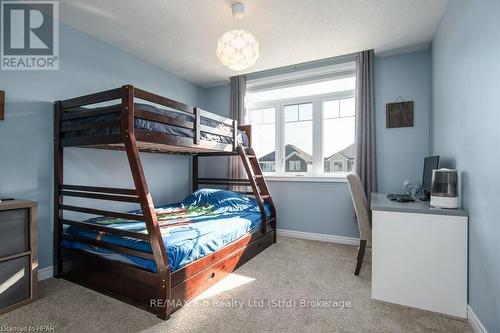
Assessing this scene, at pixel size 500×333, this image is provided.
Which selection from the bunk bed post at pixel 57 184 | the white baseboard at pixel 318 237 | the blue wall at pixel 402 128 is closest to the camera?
the bunk bed post at pixel 57 184

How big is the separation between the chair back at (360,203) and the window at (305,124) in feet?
3.81

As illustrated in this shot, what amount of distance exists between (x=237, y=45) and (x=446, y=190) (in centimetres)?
198

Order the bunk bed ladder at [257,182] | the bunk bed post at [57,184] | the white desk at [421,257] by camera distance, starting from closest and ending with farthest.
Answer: the white desk at [421,257], the bunk bed post at [57,184], the bunk bed ladder at [257,182]

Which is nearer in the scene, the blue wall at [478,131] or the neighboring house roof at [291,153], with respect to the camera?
the blue wall at [478,131]

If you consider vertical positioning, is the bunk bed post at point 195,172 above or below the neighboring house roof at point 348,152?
below

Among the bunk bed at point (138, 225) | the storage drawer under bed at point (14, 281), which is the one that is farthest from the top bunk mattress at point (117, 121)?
the storage drawer under bed at point (14, 281)

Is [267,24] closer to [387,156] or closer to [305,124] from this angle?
[305,124]

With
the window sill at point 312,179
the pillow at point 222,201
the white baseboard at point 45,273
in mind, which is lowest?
the white baseboard at point 45,273

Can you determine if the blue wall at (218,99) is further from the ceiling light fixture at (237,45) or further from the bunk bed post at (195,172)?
the ceiling light fixture at (237,45)

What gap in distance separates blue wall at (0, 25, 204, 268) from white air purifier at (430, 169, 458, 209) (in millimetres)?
3113

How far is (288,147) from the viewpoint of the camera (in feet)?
12.3

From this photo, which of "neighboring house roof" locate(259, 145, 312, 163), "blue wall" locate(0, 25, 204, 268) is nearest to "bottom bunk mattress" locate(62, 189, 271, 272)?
"blue wall" locate(0, 25, 204, 268)

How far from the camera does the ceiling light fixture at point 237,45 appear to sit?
2137mm

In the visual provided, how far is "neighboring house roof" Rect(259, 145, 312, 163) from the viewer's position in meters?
3.63
